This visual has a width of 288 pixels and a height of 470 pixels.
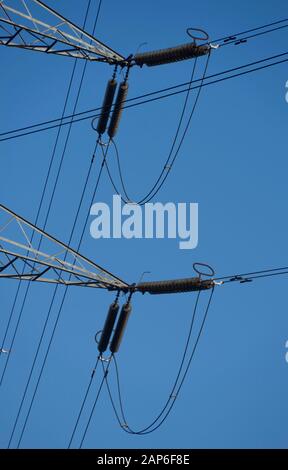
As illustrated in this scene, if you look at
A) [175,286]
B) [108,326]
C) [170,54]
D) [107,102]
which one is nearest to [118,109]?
[107,102]

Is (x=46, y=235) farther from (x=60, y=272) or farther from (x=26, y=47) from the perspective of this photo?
(x=26, y=47)

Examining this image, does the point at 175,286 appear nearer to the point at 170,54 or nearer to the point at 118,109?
the point at 170,54

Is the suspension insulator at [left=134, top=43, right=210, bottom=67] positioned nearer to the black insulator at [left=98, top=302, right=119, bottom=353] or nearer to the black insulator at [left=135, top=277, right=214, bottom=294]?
the black insulator at [left=135, top=277, right=214, bottom=294]

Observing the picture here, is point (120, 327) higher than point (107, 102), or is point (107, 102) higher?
point (107, 102)

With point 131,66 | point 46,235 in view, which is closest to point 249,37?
point 131,66

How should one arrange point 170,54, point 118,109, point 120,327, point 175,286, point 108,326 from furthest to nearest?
1. point 118,109
2. point 170,54
3. point 108,326
4. point 120,327
5. point 175,286

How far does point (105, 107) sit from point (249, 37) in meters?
5.81

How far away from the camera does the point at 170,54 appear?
109 feet

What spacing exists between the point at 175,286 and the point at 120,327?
2756 millimetres

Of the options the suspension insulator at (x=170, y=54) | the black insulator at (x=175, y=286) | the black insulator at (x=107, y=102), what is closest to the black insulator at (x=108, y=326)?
Result: the black insulator at (x=175, y=286)

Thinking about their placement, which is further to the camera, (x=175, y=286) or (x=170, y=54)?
(x=170, y=54)

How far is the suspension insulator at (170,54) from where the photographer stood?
32.5 metres

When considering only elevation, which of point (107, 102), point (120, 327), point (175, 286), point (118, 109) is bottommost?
point (120, 327)
